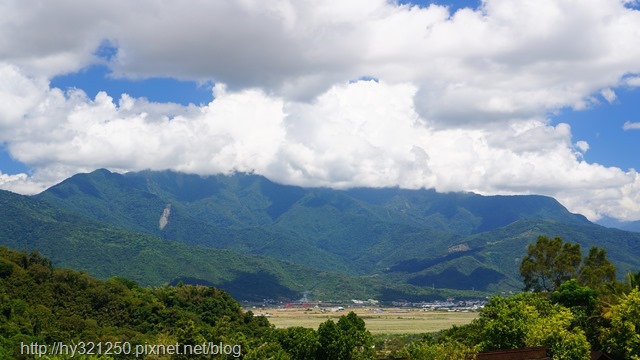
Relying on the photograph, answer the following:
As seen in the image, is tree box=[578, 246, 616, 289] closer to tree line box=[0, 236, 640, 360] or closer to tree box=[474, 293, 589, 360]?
tree line box=[0, 236, 640, 360]

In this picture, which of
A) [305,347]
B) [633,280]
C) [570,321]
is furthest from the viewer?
[633,280]

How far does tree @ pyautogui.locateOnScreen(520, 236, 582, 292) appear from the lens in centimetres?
7481

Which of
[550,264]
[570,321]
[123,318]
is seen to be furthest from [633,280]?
[123,318]

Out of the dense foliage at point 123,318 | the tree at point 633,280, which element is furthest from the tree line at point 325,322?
the dense foliage at point 123,318

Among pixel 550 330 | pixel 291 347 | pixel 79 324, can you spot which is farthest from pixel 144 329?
pixel 550 330

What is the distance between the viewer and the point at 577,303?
58.9m

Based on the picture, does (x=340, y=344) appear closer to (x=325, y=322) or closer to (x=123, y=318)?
(x=325, y=322)

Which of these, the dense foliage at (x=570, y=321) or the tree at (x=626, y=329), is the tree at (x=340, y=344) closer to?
the dense foliage at (x=570, y=321)

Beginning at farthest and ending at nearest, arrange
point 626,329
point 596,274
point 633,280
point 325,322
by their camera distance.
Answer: point 596,274 → point 633,280 → point 325,322 → point 626,329

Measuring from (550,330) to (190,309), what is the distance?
2439 inches

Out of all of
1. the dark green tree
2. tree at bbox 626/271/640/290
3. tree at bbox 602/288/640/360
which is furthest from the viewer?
tree at bbox 626/271/640/290

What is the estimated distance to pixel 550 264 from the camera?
77312 mm

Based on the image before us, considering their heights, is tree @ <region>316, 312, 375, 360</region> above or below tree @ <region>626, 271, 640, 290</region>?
below

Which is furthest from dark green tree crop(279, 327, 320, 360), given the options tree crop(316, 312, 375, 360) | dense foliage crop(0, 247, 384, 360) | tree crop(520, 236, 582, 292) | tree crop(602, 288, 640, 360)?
tree crop(520, 236, 582, 292)
